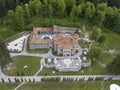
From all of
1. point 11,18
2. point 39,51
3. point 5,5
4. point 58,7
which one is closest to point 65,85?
point 39,51

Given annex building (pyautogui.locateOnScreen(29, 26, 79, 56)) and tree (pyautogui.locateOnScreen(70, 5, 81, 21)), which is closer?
annex building (pyautogui.locateOnScreen(29, 26, 79, 56))

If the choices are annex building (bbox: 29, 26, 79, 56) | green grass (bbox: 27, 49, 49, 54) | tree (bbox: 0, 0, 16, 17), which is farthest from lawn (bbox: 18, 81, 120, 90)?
tree (bbox: 0, 0, 16, 17)

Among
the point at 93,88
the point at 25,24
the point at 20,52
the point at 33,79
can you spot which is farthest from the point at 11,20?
the point at 93,88

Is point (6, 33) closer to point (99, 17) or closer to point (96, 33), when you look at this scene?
point (96, 33)

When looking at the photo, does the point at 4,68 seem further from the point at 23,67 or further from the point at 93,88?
the point at 93,88

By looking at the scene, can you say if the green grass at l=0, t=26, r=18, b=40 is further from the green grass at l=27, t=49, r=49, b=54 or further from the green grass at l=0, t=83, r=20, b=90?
the green grass at l=0, t=83, r=20, b=90

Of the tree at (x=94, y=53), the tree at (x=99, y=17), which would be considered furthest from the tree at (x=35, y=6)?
the tree at (x=94, y=53)
